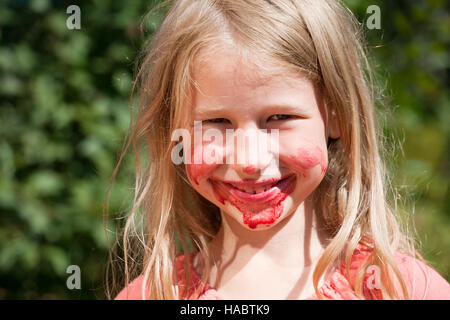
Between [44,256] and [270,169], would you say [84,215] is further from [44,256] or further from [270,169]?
[270,169]

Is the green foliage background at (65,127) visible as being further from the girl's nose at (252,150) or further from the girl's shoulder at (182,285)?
the girl's nose at (252,150)

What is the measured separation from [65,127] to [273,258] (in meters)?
1.18

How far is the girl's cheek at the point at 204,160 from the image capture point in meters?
1.36

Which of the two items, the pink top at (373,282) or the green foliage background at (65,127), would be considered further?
the green foliage background at (65,127)

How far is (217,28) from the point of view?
1.37 metres

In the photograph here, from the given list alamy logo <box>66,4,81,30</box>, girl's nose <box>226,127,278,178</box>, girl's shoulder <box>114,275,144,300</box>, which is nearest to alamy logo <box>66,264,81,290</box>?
girl's shoulder <box>114,275,144,300</box>

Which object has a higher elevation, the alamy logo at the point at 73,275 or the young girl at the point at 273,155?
the young girl at the point at 273,155

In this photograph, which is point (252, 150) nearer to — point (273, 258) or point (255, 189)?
point (255, 189)

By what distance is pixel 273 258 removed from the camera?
143 centimetres

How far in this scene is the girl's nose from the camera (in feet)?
4.29

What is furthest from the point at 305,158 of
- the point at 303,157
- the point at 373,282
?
the point at 373,282

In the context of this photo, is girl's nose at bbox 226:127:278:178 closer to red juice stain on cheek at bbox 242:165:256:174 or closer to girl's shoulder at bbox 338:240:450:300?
red juice stain on cheek at bbox 242:165:256:174

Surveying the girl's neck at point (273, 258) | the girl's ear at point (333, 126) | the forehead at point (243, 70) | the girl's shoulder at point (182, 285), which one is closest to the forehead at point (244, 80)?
the forehead at point (243, 70)

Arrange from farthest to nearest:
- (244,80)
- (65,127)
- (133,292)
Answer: (65,127) → (133,292) → (244,80)
